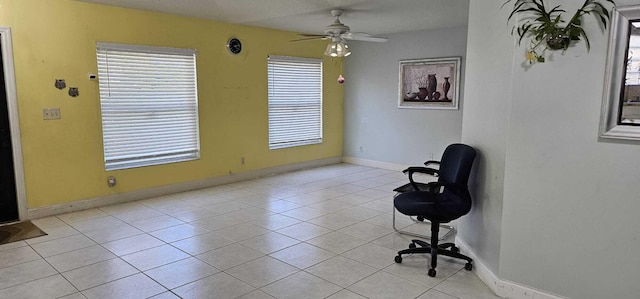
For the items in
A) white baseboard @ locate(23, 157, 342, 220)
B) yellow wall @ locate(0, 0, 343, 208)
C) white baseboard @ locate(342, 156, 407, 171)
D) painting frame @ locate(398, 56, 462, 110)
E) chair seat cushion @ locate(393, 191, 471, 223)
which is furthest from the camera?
white baseboard @ locate(342, 156, 407, 171)

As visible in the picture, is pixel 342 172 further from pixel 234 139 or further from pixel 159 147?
pixel 159 147

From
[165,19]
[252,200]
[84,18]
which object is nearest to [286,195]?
[252,200]

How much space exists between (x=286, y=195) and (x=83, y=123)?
254cm

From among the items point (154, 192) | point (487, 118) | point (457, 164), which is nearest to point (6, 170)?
point (154, 192)

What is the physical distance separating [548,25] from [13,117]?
484 centimetres

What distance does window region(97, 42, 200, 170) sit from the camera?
4.91m

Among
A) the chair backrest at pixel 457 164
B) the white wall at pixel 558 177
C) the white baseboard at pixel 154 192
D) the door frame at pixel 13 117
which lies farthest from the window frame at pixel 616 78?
the door frame at pixel 13 117

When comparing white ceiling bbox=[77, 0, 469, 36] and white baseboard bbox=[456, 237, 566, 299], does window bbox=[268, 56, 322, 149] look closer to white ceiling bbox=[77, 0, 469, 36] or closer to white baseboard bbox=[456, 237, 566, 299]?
white ceiling bbox=[77, 0, 469, 36]

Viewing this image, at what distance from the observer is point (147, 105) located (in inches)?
206

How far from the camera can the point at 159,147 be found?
545cm

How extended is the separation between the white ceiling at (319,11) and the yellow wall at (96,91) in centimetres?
26

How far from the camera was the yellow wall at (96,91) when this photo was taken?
14.3 ft

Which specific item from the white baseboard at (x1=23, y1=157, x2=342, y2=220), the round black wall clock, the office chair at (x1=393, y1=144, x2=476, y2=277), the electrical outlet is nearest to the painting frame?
the white baseboard at (x1=23, y1=157, x2=342, y2=220)

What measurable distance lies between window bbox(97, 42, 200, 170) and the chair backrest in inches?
144
